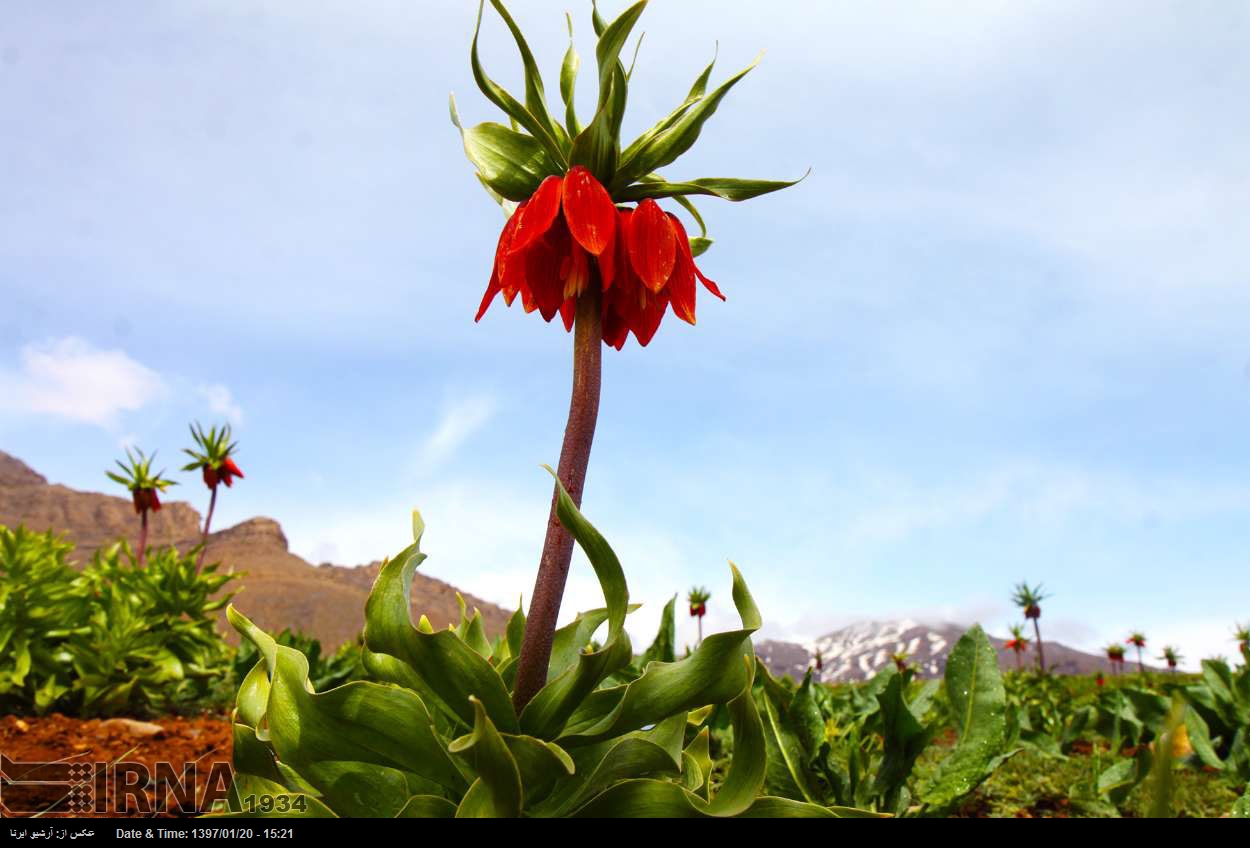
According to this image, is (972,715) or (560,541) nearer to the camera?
(560,541)

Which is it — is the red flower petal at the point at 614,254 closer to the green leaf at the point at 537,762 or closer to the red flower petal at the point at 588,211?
the red flower petal at the point at 588,211

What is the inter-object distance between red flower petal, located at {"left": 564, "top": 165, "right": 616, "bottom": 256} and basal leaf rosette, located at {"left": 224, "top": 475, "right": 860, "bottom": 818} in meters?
0.49

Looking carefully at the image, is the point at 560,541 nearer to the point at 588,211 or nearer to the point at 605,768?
the point at 605,768

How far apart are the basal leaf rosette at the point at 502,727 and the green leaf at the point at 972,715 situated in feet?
4.94

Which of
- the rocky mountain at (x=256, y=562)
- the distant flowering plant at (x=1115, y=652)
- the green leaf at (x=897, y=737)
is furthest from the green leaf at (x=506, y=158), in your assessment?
the distant flowering plant at (x=1115, y=652)

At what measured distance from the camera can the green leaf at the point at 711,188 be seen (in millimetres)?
1718

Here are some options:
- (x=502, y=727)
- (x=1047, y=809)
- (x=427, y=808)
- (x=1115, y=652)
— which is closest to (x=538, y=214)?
(x=502, y=727)

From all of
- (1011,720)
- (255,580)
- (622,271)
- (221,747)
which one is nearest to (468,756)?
(622,271)

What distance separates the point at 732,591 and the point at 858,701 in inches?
178

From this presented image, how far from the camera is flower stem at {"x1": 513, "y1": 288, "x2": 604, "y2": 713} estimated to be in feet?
4.87

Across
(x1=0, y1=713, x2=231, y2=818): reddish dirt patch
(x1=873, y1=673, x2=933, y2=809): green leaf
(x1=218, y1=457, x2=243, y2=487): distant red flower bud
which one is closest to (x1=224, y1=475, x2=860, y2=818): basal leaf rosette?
(x1=873, y1=673, x2=933, y2=809): green leaf

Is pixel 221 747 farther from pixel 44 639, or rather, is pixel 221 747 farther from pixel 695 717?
pixel 695 717

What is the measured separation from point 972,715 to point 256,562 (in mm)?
47785

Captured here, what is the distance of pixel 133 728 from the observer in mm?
5379
